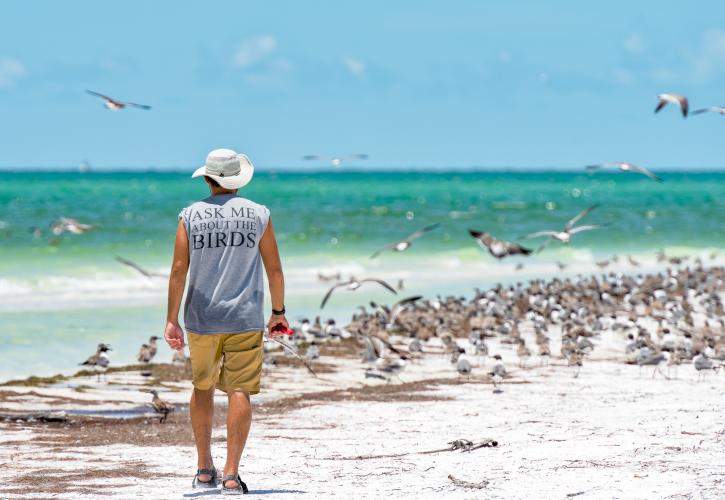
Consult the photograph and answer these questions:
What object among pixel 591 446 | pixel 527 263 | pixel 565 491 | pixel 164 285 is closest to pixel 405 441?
pixel 591 446

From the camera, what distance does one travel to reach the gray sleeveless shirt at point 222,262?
8.43 meters

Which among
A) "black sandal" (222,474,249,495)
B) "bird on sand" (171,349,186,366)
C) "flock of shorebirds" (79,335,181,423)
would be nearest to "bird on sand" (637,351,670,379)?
"flock of shorebirds" (79,335,181,423)

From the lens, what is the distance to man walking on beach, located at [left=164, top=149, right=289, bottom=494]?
27.7 feet

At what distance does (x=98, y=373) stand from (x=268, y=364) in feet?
7.97

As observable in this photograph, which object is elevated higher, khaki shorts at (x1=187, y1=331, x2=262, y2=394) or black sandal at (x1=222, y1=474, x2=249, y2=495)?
khaki shorts at (x1=187, y1=331, x2=262, y2=394)

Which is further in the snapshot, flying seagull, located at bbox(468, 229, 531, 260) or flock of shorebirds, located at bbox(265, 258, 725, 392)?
flock of shorebirds, located at bbox(265, 258, 725, 392)

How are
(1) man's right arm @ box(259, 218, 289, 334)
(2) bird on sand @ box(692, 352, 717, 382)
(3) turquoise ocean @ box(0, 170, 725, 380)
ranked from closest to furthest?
1. (1) man's right arm @ box(259, 218, 289, 334)
2. (2) bird on sand @ box(692, 352, 717, 382)
3. (3) turquoise ocean @ box(0, 170, 725, 380)

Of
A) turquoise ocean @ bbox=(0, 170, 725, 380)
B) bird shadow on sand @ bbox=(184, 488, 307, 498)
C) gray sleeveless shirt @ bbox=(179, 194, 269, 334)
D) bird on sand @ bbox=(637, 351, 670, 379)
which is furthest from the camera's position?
turquoise ocean @ bbox=(0, 170, 725, 380)

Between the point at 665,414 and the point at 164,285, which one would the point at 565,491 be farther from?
the point at 164,285

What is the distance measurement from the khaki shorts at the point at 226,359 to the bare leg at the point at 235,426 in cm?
7

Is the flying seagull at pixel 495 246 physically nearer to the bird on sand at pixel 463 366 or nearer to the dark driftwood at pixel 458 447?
the bird on sand at pixel 463 366

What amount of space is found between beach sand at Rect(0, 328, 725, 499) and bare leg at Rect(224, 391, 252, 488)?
0.28 m
